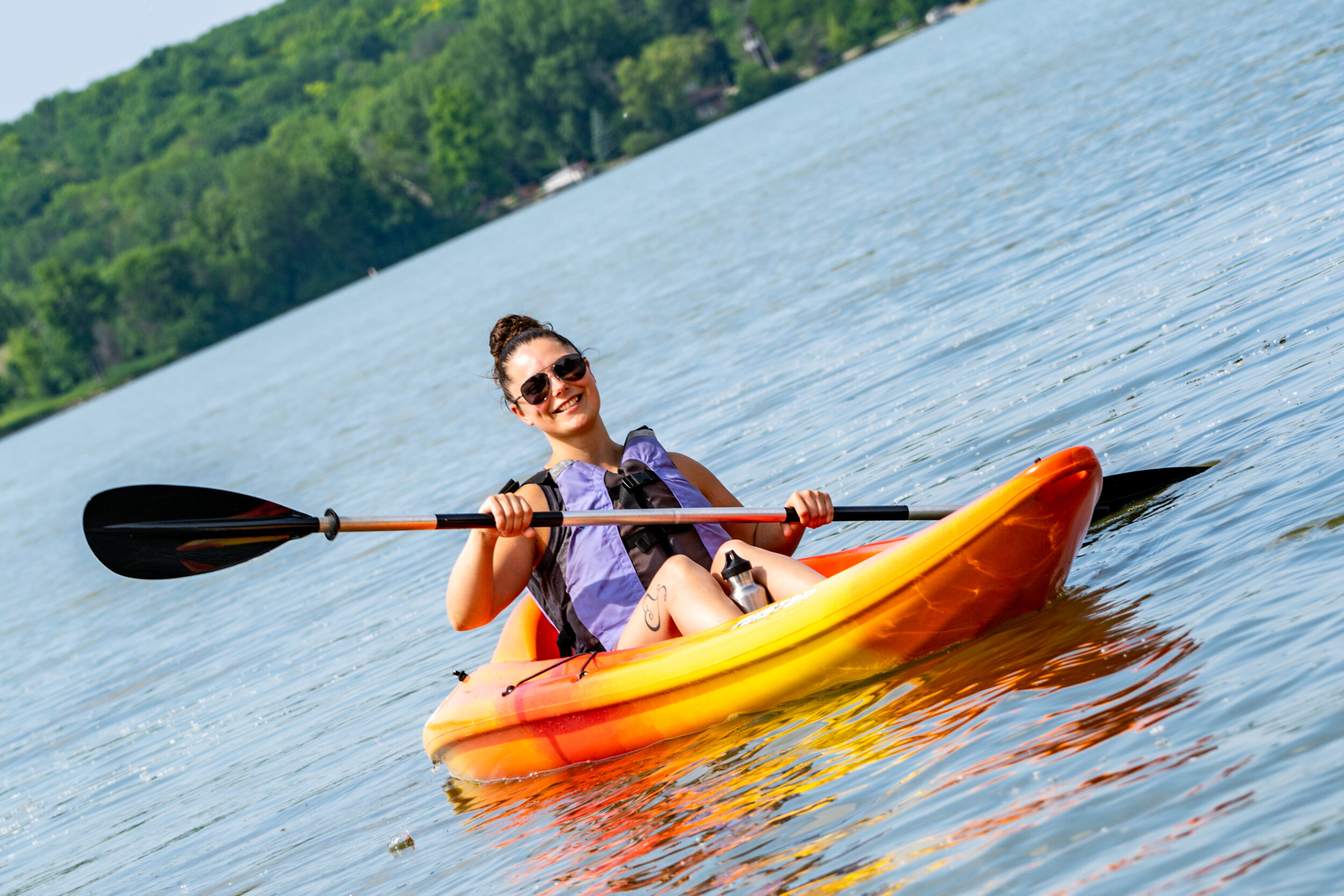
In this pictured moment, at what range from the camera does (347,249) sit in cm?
8544

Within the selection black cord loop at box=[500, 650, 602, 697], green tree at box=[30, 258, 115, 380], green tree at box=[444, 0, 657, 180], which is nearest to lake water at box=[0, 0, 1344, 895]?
black cord loop at box=[500, 650, 602, 697]

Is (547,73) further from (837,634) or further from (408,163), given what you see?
(837,634)

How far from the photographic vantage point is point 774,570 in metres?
4.98

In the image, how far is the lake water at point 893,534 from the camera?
3648 mm

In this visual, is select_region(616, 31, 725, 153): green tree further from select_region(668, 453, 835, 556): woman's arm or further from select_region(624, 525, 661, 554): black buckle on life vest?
select_region(624, 525, 661, 554): black buckle on life vest

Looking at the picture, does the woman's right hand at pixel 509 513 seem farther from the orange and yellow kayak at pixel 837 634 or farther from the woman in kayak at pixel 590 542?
the orange and yellow kayak at pixel 837 634

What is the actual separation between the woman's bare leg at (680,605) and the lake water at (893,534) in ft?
1.32

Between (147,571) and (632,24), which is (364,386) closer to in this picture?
(147,571)

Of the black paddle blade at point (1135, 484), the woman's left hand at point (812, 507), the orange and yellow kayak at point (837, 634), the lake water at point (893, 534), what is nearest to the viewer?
the lake water at point (893, 534)

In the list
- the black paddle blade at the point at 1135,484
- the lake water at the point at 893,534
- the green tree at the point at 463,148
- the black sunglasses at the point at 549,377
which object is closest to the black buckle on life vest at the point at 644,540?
the black sunglasses at the point at 549,377

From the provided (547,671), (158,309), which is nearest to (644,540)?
(547,671)

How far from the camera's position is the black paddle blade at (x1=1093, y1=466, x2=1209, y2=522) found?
572cm

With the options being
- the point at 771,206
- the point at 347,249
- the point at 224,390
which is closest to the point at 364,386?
the point at 771,206

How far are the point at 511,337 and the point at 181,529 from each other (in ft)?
4.92
